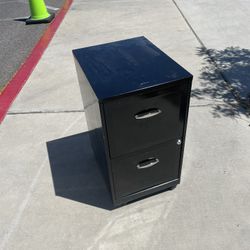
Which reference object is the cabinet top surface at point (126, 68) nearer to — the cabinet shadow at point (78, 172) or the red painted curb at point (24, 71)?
the cabinet shadow at point (78, 172)

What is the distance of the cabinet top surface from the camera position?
6.79ft

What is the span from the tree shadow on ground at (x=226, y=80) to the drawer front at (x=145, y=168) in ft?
4.83

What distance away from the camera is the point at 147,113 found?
2.19 metres

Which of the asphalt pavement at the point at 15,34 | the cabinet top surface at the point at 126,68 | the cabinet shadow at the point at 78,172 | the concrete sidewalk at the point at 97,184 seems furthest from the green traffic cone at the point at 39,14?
the cabinet top surface at the point at 126,68

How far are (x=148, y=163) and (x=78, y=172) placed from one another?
95 cm

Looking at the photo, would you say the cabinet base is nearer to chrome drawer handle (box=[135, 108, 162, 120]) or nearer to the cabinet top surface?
chrome drawer handle (box=[135, 108, 162, 120])

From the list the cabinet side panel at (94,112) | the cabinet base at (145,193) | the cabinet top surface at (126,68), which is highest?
the cabinet top surface at (126,68)

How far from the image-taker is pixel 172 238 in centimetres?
246

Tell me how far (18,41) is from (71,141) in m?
4.12

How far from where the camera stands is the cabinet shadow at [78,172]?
286 centimetres

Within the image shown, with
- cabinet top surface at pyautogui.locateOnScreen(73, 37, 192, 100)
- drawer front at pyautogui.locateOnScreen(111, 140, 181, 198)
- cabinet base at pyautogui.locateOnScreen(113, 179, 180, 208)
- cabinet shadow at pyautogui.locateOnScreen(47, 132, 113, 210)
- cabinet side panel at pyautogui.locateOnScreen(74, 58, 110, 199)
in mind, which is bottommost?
cabinet shadow at pyautogui.locateOnScreen(47, 132, 113, 210)

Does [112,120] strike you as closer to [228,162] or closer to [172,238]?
[172,238]

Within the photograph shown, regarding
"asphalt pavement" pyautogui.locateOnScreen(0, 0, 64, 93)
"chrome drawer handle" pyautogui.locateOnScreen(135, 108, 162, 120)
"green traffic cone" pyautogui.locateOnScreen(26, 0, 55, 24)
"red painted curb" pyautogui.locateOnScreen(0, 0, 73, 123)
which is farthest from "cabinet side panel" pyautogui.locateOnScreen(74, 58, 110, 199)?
"green traffic cone" pyautogui.locateOnScreen(26, 0, 55, 24)

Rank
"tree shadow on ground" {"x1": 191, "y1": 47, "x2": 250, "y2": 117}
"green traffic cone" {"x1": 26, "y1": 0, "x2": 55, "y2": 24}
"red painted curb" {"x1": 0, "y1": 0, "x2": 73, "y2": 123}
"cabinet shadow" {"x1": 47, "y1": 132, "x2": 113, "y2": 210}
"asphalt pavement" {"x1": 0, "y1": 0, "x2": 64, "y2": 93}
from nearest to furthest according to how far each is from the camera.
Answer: "cabinet shadow" {"x1": 47, "y1": 132, "x2": 113, "y2": 210}
"tree shadow on ground" {"x1": 191, "y1": 47, "x2": 250, "y2": 117}
"red painted curb" {"x1": 0, "y1": 0, "x2": 73, "y2": 123}
"asphalt pavement" {"x1": 0, "y1": 0, "x2": 64, "y2": 93}
"green traffic cone" {"x1": 26, "y1": 0, "x2": 55, "y2": 24}
